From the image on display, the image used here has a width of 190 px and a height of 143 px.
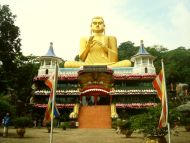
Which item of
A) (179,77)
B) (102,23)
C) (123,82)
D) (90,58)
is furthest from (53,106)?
(179,77)

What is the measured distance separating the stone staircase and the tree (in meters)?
8.38

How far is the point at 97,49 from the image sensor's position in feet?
138

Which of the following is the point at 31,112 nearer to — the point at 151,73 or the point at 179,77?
the point at 151,73

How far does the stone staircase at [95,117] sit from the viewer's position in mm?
30966

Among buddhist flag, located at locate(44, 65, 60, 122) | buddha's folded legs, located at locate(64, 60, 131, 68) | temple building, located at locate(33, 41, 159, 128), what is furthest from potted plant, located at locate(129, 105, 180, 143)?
buddha's folded legs, located at locate(64, 60, 131, 68)

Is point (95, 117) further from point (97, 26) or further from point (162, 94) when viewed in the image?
point (162, 94)

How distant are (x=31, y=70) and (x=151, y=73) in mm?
14151

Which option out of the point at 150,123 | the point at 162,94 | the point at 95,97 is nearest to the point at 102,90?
the point at 95,97

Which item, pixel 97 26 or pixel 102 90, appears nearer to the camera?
pixel 102 90

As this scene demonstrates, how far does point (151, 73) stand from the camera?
37875 mm

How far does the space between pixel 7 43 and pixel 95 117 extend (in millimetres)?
11467

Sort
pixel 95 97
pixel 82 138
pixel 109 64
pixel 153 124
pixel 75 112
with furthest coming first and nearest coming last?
pixel 109 64
pixel 95 97
pixel 75 112
pixel 82 138
pixel 153 124

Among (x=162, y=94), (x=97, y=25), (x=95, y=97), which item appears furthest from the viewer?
(x=97, y=25)

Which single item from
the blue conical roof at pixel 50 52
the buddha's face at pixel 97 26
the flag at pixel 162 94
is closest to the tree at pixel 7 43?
the blue conical roof at pixel 50 52
